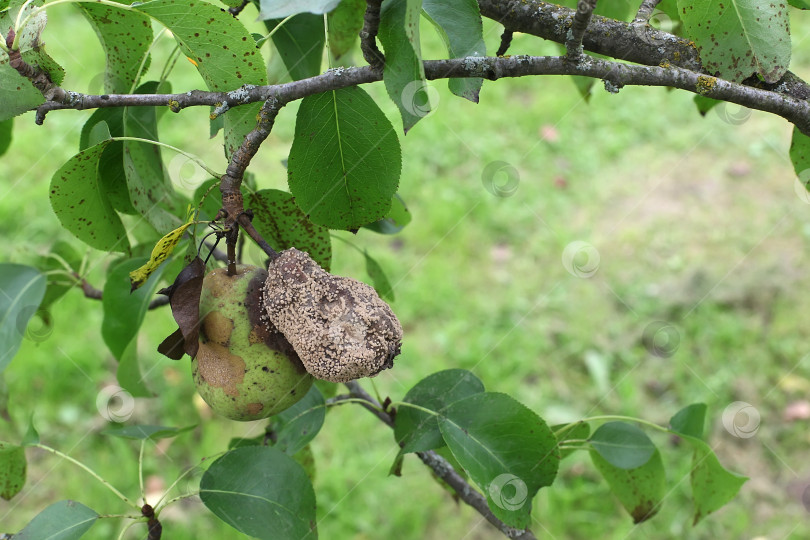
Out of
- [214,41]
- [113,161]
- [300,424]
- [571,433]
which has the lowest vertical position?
[571,433]

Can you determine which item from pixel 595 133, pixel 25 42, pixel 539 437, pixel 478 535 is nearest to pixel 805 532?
pixel 478 535

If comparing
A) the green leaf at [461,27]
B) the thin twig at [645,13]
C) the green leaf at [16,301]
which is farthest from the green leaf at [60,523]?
the thin twig at [645,13]

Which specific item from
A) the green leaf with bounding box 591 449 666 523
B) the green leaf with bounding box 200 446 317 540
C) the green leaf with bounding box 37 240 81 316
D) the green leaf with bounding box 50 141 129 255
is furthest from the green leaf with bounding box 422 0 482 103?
the green leaf with bounding box 37 240 81 316

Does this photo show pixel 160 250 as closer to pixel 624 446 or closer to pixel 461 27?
pixel 461 27

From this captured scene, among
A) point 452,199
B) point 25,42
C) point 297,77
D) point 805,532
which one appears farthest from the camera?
point 452,199

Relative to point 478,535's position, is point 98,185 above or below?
above

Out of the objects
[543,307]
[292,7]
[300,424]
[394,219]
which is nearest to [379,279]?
[394,219]

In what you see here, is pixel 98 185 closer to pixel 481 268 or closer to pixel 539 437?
pixel 539 437

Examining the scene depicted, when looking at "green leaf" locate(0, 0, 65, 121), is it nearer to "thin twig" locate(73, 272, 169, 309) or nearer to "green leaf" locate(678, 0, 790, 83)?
"thin twig" locate(73, 272, 169, 309)
